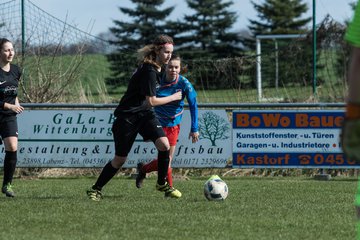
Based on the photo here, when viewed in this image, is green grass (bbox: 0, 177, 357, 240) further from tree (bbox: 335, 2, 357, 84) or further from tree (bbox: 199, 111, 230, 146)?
tree (bbox: 335, 2, 357, 84)

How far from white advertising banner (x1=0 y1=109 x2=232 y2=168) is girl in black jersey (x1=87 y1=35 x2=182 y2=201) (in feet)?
13.2

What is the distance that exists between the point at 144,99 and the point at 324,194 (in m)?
2.66

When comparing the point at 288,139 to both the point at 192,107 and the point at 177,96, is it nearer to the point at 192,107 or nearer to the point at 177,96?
the point at 192,107

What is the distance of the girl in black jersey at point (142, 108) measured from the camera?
9375 mm

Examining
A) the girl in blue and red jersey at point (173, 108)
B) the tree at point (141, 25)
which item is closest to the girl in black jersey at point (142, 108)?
the girl in blue and red jersey at point (173, 108)

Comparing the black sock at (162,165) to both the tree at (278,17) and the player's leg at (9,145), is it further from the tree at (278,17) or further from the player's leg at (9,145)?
the tree at (278,17)

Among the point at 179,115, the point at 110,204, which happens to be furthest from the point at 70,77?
the point at 110,204

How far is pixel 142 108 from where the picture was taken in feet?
31.3

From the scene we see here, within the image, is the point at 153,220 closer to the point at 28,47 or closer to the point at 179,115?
the point at 179,115

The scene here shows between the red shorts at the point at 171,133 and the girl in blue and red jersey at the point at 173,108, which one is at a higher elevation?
the girl in blue and red jersey at the point at 173,108

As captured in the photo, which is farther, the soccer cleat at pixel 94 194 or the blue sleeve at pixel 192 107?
the blue sleeve at pixel 192 107

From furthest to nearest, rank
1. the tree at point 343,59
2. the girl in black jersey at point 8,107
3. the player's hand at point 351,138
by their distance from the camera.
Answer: the tree at point 343,59, the girl in black jersey at point 8,107, the player's hand at point 351,138

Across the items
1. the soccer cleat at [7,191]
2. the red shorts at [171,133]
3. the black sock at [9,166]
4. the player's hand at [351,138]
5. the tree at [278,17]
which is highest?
the tree at [278,17]

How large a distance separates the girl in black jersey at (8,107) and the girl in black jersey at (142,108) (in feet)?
4.10
